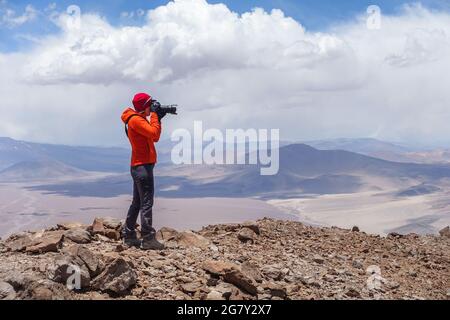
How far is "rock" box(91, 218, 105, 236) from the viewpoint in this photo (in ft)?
39.7

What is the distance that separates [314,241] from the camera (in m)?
14.4

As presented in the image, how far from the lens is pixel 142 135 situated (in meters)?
10.1

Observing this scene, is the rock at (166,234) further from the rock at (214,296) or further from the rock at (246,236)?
the rock at (214,296)

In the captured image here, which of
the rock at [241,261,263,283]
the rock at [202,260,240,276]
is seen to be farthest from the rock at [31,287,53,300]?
the rock at [241,261,263,283]

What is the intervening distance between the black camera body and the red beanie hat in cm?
12

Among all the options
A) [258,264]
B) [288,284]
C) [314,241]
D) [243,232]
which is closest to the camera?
Answer: [288,284]

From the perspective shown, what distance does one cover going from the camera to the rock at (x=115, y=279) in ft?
27.7

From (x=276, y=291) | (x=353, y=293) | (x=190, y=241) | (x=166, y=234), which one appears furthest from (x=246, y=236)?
(x=276, y=291)

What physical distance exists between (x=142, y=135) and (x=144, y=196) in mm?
1241

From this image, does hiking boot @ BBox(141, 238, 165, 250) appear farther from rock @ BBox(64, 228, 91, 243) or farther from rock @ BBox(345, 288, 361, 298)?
rock @ BBox(345, 288, 361, 298)
